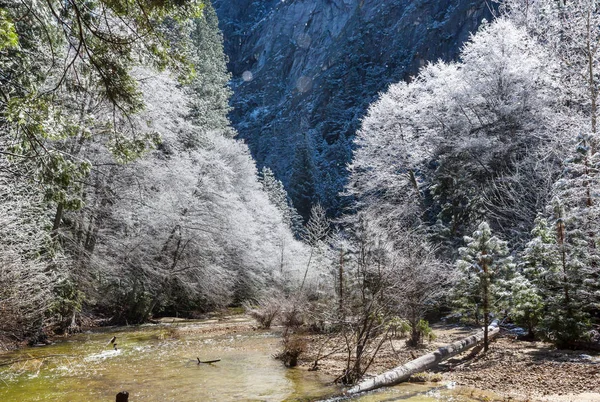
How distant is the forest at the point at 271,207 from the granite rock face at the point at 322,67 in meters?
33.0

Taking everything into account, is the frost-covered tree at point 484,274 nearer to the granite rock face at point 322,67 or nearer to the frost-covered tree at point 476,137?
the frost-covered tree at point 476,137

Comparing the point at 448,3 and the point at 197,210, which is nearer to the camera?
the point at 197,210

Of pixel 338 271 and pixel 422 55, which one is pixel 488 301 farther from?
pixel 422 55

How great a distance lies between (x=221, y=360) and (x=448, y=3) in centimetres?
7719

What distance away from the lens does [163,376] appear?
10773 mm

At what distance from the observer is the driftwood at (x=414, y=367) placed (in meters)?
9.19

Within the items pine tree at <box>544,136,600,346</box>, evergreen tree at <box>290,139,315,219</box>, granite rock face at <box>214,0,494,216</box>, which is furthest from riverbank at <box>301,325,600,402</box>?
evergreen tree at <box>290,139,315,219</box>

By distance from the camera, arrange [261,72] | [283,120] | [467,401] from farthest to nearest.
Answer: [261,72], [283,120], [467,401]

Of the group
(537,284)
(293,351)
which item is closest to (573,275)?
(537,284)

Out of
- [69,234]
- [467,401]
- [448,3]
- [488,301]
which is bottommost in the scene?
[467,401]

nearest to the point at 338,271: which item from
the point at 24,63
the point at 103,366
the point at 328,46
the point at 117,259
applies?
the point at 103,366

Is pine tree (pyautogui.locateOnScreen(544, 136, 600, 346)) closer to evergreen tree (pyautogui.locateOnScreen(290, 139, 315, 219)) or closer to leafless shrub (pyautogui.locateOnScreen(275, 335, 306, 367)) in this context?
leafless shrub (pyautogui.locateOnScreen(275, 335, 306, 367))

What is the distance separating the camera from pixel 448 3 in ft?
245

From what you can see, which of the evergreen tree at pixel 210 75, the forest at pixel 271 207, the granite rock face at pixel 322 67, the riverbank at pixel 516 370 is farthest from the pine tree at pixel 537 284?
the granite rock face at pixel 322 67
